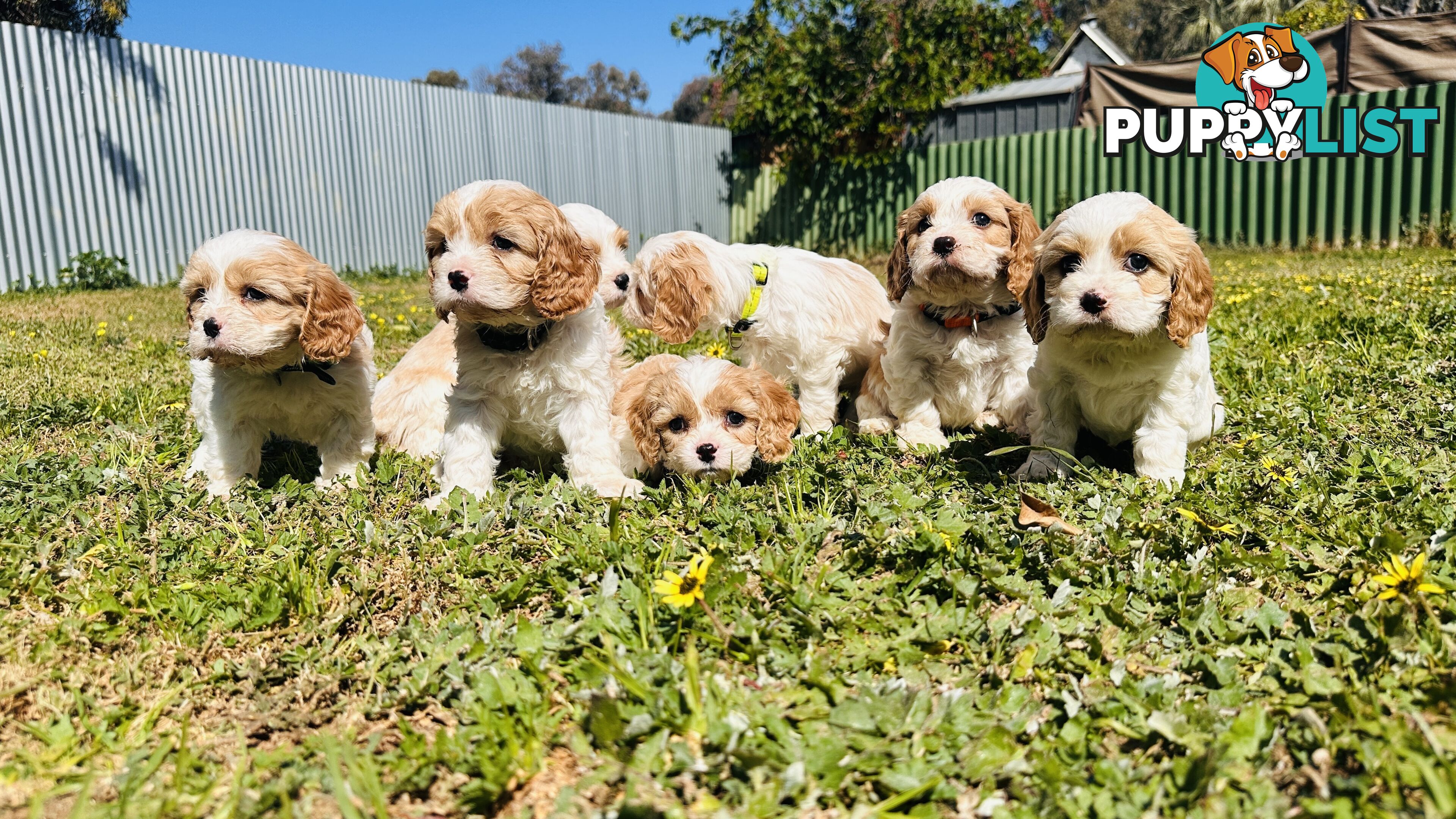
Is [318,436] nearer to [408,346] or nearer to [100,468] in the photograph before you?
[100,468]

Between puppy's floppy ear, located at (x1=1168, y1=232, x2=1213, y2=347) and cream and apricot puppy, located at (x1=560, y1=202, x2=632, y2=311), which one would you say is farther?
cream and apricot puppy, located at (x1=560, y1=202, x2=632, y2=311)

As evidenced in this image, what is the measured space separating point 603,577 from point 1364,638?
2.16 m

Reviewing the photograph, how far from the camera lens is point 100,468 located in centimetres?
429

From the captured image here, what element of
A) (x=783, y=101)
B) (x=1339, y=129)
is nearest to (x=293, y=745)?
(x=1339, y=129)

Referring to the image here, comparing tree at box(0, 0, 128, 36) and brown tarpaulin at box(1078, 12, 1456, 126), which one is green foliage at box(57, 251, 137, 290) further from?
brown tarpaulin at box(1078, 12, 1456, 126)

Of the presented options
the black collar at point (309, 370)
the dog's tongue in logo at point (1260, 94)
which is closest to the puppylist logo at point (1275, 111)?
the dog's tongue in logo at point (1260, 94)

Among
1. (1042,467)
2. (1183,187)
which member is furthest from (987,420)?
(1183,187)

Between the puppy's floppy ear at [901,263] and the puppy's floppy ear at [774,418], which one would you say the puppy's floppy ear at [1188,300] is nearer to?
the puppy's floppy ear at [901,263]

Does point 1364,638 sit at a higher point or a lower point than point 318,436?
lower

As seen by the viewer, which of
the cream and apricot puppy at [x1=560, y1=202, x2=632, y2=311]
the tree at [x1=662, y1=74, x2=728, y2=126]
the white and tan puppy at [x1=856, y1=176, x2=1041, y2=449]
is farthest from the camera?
the tree at [x1=662, y1=74, x2=728, y2=126]

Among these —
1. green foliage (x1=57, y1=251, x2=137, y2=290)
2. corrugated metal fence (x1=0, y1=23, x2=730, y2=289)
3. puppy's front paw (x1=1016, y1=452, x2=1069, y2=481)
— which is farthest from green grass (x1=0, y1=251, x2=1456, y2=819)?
corrugated metal fence (x1=0, y1=23, x2=730, y2=289)

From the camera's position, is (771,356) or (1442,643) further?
(771,356)

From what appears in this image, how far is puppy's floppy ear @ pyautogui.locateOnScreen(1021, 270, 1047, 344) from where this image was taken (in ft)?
12.9

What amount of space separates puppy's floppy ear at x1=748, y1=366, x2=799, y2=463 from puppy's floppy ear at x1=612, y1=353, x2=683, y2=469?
44cm
